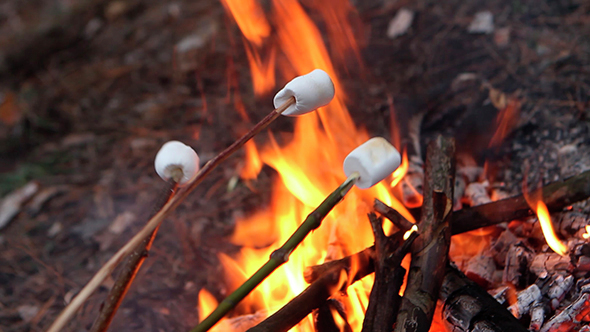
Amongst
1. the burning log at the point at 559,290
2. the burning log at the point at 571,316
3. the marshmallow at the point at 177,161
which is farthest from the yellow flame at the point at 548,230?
the marshmallow at the point at 177,161

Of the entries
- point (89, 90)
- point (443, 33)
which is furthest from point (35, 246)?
point (443, 33)

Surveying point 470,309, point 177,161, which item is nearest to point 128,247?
point 177,161

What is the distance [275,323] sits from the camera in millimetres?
1245

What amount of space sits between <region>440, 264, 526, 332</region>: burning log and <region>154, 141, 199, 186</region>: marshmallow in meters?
0.89

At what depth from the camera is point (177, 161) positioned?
1.32m

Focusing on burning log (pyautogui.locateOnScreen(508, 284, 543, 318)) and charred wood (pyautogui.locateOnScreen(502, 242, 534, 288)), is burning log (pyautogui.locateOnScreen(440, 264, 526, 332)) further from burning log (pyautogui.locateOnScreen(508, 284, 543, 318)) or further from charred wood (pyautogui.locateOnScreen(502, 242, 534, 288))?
charred wood (pyautogui.locateOnScreen(502, 242, 534, 288))

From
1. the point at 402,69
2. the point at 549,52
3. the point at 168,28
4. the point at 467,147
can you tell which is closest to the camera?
the point at 467,147

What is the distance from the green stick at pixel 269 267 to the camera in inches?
45.4

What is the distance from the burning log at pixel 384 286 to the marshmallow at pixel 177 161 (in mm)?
584

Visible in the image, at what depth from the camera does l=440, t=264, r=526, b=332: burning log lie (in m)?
1.24

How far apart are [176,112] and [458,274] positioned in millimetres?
2474

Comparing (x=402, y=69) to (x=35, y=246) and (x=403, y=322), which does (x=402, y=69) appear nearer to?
(x=403, y=322)

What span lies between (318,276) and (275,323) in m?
0.23

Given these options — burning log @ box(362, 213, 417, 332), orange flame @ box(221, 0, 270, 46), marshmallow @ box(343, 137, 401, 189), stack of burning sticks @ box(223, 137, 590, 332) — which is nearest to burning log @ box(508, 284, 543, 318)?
stack of burning sticks @ box(223, 137, 590, 332)
